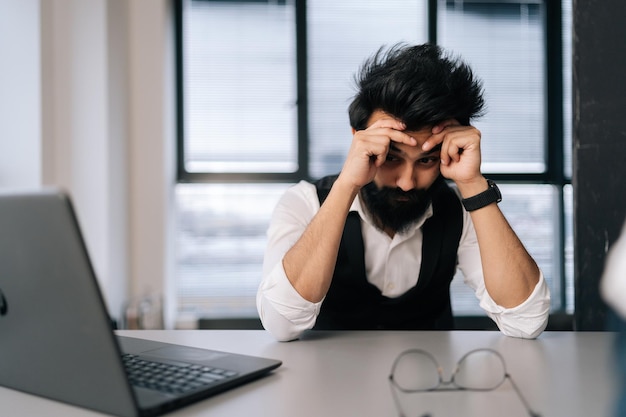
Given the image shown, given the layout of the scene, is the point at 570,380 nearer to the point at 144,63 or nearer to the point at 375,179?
the point at 375,179

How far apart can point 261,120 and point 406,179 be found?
2.05 meters

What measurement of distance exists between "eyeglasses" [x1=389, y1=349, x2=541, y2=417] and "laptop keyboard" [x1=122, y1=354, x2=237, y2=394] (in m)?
0.25

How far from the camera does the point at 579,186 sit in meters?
1.41

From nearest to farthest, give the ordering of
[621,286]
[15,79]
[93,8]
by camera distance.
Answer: [621,286] → [15,79] → [93,8]

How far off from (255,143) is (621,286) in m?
2.72

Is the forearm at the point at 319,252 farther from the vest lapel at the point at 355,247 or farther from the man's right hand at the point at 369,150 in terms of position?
the vest lapel at the point at 355,247

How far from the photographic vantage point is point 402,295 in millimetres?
1619

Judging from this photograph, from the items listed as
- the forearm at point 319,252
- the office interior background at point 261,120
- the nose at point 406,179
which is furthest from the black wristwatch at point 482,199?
the office interior background at point 261,120

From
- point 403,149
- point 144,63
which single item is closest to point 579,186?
point 403,149

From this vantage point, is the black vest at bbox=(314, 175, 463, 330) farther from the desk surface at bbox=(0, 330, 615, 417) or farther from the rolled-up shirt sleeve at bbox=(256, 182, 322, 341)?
the desk surface at bbox=(0, 330, 615, 417)

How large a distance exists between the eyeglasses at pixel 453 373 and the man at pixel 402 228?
1.23 ft

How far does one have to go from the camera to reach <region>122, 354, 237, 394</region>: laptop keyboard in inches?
31.6

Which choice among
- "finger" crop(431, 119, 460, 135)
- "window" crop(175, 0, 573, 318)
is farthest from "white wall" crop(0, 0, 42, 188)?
"finger" crop(431, 119, 460, 135)

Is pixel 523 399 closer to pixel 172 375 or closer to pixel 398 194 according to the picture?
pixel 172 375
